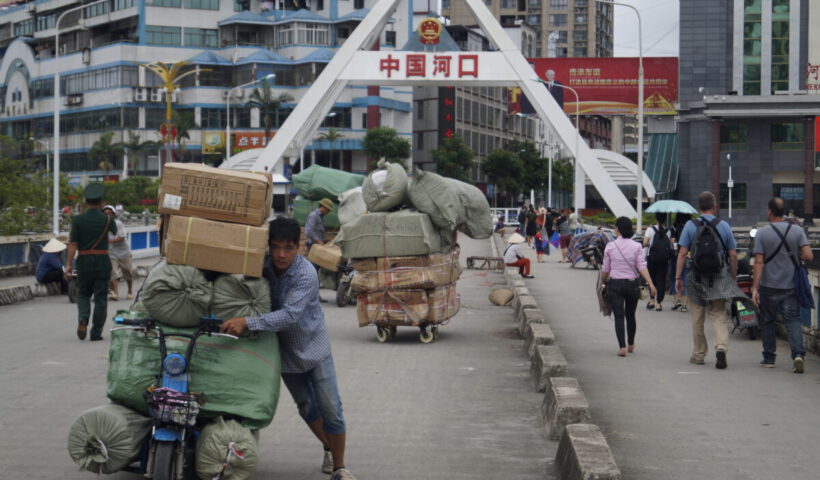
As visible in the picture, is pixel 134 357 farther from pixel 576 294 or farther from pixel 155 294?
pixel 576 294

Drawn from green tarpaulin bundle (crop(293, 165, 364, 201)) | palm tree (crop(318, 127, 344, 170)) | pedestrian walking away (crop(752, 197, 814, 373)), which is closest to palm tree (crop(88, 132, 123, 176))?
palm tree (crop(318, 127, 344, 170))

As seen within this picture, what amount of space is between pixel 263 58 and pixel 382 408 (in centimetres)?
7781

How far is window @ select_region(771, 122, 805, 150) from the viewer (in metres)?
64.2

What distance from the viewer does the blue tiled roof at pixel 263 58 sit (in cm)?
8362

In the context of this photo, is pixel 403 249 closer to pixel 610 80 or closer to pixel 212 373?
pixel 212 373

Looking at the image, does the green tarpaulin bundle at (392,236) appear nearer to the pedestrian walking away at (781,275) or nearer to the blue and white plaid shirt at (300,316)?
the pedestrian walking away at (781,275)

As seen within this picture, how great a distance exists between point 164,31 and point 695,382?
79799 millimetres

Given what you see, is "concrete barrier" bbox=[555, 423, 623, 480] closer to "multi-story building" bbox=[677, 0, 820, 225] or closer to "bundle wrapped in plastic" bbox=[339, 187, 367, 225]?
"bundle wrapped in plastic" bbox=[339, 187, 367, 225]

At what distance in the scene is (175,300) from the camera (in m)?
5.68

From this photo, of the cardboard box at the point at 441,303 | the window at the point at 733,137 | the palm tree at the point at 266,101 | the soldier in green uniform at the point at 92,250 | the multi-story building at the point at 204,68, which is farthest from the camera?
the multi-story building at the point at 204,68

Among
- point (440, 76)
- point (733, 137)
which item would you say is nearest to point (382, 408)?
point (440, 76)

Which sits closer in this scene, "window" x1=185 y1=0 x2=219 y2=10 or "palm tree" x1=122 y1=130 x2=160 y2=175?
"palm tree" x1=122 y1=130 x2=160 y2=175

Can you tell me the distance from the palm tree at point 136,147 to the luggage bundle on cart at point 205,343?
7735 centimetres

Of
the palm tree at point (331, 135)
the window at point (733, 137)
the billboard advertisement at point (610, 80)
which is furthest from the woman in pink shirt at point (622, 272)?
the palm tree at point (331, 135)
